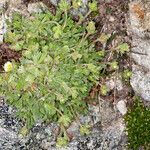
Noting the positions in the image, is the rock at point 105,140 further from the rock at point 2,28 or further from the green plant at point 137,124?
the rock at point 2,28

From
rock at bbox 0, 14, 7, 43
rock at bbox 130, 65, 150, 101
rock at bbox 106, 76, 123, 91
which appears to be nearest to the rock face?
rock at bbox 130, 65, 150, 101

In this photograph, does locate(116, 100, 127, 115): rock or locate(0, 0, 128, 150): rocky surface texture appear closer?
locate(0, 0, 128, 150): rocky surface texture

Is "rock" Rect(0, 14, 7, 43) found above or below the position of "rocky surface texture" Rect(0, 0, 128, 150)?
above

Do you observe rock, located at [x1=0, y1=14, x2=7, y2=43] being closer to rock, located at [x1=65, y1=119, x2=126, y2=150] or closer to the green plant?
rock, located at [x1=65, y1=119, x2=126, y2=150]

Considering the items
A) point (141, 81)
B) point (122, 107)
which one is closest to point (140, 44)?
point (141, 81)

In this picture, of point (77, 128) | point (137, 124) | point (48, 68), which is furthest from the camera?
point (137, 124)

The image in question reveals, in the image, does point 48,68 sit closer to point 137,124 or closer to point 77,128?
point 77,128
